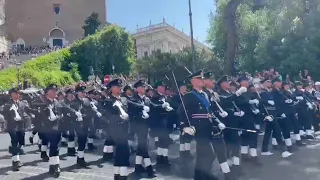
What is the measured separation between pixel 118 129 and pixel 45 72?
45.0m

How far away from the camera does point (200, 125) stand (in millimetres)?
8617

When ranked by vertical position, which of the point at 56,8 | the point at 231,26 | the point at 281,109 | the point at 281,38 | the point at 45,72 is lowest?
the point at 281,109

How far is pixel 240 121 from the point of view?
1145 centimetres

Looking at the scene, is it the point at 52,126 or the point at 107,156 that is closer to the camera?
the point at 52,126

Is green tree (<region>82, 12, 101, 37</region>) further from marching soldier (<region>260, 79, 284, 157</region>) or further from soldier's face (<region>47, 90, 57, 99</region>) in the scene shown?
soldier's face (<region>47, 90, 57, 99</region>)

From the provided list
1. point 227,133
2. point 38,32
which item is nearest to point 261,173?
point 227,133

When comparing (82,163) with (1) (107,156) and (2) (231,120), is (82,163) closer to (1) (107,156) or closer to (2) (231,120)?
(1) (107,156)

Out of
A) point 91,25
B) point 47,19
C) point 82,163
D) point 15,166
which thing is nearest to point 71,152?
point 82,163

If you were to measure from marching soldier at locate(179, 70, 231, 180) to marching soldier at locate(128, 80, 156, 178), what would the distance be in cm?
187

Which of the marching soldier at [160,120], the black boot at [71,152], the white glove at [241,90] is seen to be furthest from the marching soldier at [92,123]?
the white glove at [241,90]

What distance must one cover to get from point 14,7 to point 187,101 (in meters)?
76.3

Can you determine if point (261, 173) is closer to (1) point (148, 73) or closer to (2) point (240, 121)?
(2) point (240, 121)

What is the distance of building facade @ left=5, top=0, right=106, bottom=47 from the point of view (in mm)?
78562

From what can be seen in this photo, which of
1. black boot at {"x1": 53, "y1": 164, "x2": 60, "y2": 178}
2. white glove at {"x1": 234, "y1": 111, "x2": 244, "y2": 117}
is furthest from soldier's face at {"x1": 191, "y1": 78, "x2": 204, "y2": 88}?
black boot at {"x1": 53, "y1": 164, "x2": 60, "y2": 178}
